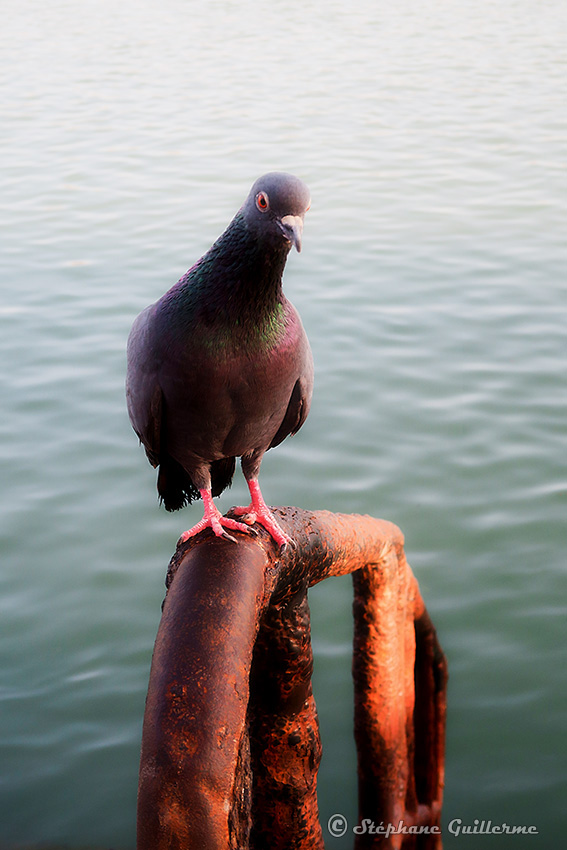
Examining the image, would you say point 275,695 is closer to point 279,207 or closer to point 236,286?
point 236,286

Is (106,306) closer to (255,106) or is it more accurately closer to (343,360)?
(343,360)

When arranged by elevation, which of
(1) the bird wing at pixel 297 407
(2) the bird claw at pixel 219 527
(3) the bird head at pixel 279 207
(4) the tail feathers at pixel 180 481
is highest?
(3) the bird head at pixel 279 207

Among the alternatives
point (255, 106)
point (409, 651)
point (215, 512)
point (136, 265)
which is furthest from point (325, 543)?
point (255, 106)

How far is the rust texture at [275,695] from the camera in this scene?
1.68m

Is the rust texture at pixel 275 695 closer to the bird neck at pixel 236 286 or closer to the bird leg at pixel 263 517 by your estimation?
the bird leg at pixel 263 517

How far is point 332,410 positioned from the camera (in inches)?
311

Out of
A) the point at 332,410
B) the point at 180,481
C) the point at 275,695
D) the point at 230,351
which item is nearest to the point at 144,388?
the point at 230,351

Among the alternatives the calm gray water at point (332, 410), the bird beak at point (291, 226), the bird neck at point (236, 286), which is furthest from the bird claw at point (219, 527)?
the calm gray water at point (332, 410)

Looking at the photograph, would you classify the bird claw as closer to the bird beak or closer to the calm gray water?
A: the bird beak

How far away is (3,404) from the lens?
7980 millimetres

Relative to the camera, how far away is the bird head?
2363 mm

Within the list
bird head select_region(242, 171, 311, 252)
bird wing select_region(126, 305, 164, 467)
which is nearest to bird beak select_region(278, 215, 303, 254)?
bird head select_region(242, 171, 311, 252)

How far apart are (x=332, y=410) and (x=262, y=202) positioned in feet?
18.1

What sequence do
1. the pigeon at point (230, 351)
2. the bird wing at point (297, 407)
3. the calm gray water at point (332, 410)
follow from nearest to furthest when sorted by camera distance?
the pigeon at point (230, 351) < the bird wing at point (297, 407) < the calm gray water at point (332, 410)
